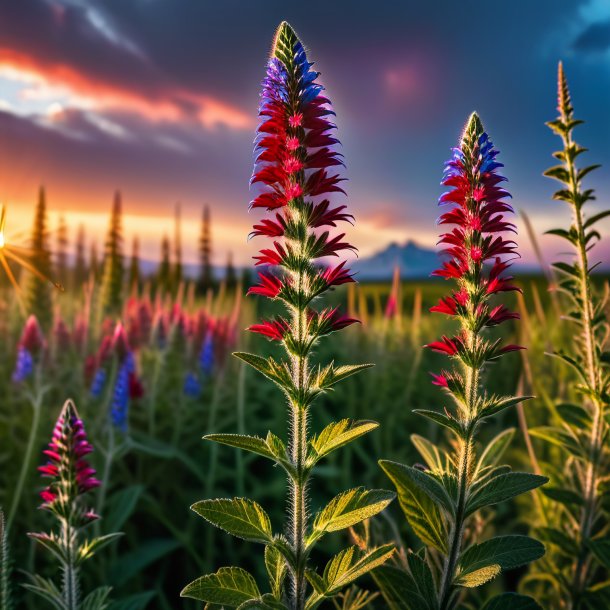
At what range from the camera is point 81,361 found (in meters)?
4.73

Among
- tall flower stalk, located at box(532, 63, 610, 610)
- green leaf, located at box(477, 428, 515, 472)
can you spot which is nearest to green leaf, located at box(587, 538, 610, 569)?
tall flower stalk, located at box(532, 63, 610, 610)

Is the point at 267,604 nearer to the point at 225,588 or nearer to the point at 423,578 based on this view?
the point at 225,588

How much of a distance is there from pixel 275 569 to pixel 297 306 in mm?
630

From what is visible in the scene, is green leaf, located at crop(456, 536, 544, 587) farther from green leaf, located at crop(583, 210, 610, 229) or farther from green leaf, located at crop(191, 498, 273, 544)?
green leaf, located at crop(583, 210, 610, 229)

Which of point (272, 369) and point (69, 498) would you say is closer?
point (272, 369)

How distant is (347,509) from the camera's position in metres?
1.42

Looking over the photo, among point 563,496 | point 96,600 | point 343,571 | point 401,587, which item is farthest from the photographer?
point 563,496

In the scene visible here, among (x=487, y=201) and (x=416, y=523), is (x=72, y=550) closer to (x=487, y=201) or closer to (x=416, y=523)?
(x=416, y=523)

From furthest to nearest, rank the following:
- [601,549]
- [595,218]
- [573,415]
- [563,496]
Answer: [573,415], [563,496], [601,549], [595,218]

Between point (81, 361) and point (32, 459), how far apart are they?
955mm

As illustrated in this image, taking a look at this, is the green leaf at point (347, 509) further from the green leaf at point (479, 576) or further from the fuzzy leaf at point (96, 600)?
the fuzzy leaf at point (96, 600)

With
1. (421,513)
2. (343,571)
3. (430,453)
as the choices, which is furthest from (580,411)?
(343,571)

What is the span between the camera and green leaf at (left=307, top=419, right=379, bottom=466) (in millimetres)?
1320

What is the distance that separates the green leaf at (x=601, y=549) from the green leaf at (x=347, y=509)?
3.22ft
